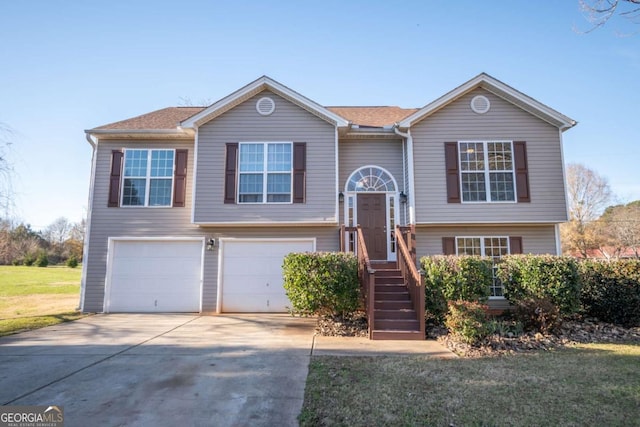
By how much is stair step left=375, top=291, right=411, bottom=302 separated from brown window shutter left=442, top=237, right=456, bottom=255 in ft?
8.12

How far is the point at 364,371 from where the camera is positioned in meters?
4.96

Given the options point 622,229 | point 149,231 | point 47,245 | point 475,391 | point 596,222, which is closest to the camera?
point 475,391

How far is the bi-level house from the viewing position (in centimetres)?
973

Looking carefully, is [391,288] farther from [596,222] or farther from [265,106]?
[596,222]

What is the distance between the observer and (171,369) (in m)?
5.07

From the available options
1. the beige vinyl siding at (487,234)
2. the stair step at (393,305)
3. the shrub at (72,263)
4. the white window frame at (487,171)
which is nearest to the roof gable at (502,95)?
the white window frame at (487,171)

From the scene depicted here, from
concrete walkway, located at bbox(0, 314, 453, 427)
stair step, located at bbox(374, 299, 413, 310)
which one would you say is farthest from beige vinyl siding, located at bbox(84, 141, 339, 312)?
stair step, located at bbox(374, 299, 413, 310)

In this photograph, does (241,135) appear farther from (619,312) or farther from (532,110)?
(619,312)

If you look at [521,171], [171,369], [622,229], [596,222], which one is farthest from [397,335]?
[596,222]

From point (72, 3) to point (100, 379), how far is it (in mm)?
9871

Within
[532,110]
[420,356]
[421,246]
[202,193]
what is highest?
[532,110]

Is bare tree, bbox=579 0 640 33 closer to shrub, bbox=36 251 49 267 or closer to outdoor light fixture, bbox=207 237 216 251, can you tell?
outdoor light fixture, bbox=207 237 216 251

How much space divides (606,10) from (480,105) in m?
4.57

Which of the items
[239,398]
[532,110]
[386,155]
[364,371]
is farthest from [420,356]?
[532,110]
